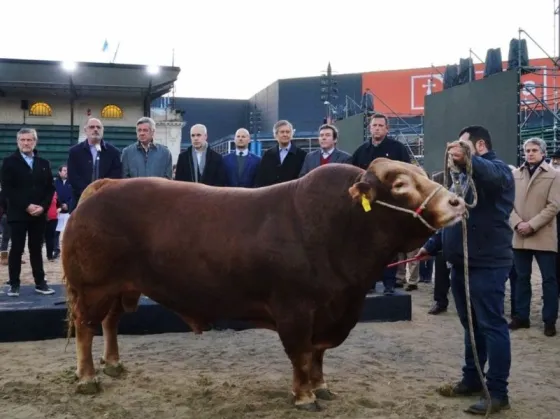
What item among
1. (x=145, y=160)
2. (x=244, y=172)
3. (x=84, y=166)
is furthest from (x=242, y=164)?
(x=84, y=166)

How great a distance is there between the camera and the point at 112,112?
29188 mm

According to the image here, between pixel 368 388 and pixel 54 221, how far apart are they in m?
9.08

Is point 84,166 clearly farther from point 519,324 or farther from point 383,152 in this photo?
point 519,324

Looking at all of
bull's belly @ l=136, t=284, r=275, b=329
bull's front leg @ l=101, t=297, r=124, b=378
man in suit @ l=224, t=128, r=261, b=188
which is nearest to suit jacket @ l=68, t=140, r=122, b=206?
man in suit @ l=224, t=128, r=261, b=188

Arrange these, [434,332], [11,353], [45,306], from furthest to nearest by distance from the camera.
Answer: [434,332], [45,306], [11,353]

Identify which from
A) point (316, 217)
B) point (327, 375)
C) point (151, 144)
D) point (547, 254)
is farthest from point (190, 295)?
point (547, 254)

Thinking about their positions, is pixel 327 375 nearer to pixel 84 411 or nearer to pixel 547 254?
pixel 84 411

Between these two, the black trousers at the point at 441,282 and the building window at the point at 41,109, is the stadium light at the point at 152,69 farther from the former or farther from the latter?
the black trousers at the point at 441,282

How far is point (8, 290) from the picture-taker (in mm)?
6871

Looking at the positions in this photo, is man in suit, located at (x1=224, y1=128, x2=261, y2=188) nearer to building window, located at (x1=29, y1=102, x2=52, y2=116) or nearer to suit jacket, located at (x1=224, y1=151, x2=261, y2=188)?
suit jacket, located at (x1=224, y1=151, x2=261, y2=188)

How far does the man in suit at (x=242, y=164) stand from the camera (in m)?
7.18

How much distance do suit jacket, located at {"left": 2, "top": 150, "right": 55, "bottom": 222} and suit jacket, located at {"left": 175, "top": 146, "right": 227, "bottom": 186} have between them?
5.43 ft

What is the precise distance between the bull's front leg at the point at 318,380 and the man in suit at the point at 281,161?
2.91 m

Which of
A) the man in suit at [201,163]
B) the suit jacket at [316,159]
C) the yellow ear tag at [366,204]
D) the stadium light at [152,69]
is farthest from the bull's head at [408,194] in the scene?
the stadium light at [152,69]
